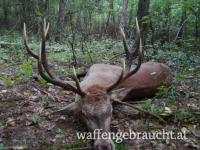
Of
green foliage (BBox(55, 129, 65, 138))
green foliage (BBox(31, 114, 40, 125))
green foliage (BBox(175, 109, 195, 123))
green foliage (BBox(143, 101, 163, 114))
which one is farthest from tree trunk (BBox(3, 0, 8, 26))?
green foliage (BBox(175, 109, 195, 123))

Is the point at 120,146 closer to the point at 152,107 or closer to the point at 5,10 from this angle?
the point at 152,107

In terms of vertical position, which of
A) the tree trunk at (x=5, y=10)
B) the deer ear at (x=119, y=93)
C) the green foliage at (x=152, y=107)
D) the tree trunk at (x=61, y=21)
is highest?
the deer ear at (x=119, y=93)

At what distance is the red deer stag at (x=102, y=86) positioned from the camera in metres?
4.55

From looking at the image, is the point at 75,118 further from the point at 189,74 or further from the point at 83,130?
the point at 189,74

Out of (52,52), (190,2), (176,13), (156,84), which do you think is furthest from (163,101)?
(176,13)

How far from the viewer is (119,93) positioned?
5602 mm

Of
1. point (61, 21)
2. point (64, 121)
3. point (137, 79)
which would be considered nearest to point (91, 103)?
point (64, 121)

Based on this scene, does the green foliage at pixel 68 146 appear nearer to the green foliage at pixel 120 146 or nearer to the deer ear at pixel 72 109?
the green foliage at pixel 120 146

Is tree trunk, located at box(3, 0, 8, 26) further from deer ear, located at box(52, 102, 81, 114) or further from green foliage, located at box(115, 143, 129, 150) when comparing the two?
green foliage, located at box(115, 143, 129, 150)

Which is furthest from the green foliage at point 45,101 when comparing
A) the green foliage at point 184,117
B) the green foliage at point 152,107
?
the green foliage at point 184,117

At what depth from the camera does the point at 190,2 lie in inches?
340

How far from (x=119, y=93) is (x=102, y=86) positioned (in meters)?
0.43

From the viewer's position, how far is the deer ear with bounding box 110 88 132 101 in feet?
17.3

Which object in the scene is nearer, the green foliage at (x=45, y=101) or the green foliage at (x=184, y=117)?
the green foliage at (x=184, y=117)
